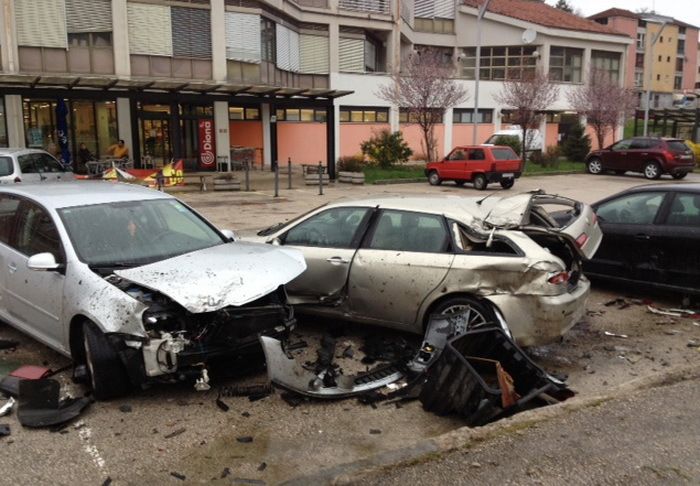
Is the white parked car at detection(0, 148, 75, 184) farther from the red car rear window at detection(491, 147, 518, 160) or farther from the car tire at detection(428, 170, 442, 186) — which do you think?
the red car rear window at detection(491, 147, 518, 160)

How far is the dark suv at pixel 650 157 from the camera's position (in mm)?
26422

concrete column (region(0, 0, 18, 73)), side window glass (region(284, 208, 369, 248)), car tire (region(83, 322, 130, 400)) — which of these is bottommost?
car tire (region(83, 322, 130, 400))

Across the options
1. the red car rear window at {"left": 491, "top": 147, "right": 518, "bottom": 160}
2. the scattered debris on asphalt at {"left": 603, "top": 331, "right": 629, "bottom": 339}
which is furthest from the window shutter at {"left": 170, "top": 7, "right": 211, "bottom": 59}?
the scattered debris on asphalt at {"left": 603, "top": 331, "right": 629, "bottom": 339}

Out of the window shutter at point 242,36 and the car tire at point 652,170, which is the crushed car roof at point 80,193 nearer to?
the window shutter at point 242,36

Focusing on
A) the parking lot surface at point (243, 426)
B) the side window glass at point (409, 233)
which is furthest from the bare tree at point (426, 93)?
the side window glass at point (409, 233)

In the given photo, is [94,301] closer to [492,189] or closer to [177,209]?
[177,209]

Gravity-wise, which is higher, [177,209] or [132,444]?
[177,209]

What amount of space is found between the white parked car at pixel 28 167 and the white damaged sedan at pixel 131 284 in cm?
914

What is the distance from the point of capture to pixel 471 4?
44.5 metres

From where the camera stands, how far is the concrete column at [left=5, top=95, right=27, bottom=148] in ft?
78.6

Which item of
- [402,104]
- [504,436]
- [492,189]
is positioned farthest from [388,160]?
[504,436]

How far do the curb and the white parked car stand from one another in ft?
43.0

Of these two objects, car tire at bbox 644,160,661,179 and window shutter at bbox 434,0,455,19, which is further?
window shutter at bbox 434,0,455,19

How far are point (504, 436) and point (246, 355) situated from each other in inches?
81.0
